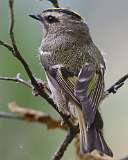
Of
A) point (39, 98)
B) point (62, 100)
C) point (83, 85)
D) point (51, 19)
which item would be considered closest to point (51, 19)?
point (51, 19)

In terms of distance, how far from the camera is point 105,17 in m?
9.90

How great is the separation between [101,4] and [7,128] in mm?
2883

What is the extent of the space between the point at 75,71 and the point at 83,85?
0.23 metres

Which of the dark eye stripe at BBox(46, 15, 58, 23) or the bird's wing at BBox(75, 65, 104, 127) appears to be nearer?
the bird's wing at BBox(75, 65, 104, 127)

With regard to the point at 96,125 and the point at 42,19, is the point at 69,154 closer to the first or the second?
the point at 42,19

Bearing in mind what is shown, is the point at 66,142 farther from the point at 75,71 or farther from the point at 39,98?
the point at 39,98

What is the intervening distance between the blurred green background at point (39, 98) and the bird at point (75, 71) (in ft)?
2.96

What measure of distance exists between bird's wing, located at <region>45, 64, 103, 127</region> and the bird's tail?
57 millimetres

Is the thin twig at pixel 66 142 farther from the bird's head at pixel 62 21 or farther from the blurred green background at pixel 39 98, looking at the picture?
the blurred green background at pixel 39 98

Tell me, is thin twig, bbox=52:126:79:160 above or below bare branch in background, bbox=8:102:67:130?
below

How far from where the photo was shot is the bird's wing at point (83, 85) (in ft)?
14.2

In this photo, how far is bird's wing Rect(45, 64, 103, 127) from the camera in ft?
14.2

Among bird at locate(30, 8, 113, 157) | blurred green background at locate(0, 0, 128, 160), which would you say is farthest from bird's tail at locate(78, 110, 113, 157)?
blurred green background at locate(0, 0, 128, 160)

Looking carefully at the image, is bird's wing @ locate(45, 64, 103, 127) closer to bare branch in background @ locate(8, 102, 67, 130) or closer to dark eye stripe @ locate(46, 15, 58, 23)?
bare branch in background @ locate(8, 102, 67, 130)
